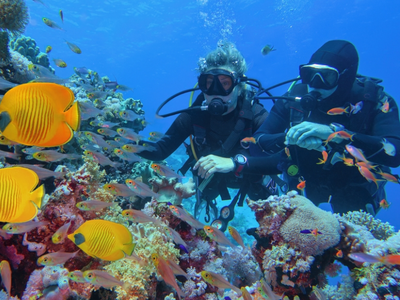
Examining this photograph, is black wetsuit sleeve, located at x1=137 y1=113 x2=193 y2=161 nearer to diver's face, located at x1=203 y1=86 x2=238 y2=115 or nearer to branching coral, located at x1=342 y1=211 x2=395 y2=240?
diver's face, located at x1=203 y1=86 x2=238 y2=115

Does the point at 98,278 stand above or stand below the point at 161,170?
below

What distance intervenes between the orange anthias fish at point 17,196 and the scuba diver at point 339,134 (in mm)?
3343

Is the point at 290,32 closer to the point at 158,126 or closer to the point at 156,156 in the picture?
the point at 156,156

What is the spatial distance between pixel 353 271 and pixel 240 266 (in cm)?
154

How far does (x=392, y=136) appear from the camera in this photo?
3.74 metres

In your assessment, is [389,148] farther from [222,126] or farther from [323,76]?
[222,126]

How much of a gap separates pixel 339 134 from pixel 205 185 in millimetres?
2731

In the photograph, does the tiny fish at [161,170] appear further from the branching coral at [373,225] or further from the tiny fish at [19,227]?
the branching coral at [373,225]

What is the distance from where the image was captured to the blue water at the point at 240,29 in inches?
1598

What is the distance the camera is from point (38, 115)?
3.36ft

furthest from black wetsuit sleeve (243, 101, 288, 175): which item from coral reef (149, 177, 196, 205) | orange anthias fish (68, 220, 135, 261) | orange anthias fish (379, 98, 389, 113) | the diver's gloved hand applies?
orange anthias fish (68, 220, 135, 261)

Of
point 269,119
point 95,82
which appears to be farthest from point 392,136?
point 95,82

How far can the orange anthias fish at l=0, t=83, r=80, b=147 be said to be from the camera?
38.2 inches

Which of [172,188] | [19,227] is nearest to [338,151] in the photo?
[172,188]
